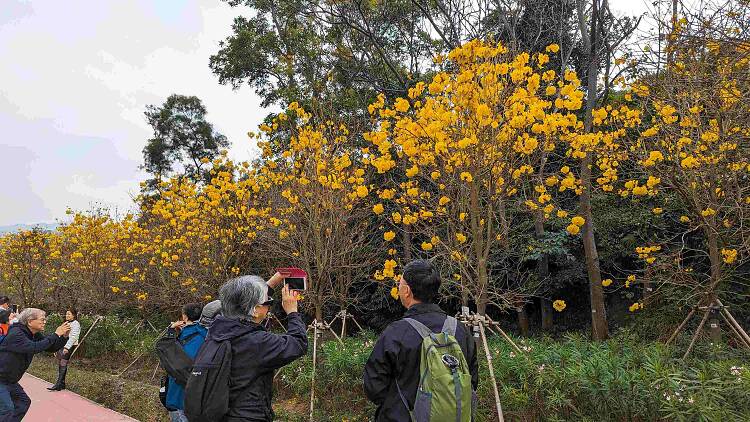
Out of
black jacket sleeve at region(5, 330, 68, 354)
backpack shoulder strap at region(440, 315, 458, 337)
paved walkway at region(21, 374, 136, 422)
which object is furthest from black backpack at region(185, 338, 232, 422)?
paved walkway at region(21, 374, 136, 422)

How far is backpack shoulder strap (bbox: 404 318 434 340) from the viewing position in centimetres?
229

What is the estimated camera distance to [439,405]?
7.16 ft

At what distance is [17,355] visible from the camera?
4340mm

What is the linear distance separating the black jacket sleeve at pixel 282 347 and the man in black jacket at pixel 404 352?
337mm

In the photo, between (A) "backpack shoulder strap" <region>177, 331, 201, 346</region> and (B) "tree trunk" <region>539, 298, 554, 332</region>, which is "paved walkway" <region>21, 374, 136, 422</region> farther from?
(B) "tree trunk" <region>539, 298, 554, 332</region>

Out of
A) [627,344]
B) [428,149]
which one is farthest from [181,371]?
[627,344]

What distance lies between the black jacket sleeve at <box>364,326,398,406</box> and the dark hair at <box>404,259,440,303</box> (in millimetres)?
232

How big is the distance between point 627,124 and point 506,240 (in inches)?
84.0

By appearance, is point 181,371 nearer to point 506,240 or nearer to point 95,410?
point 506,240

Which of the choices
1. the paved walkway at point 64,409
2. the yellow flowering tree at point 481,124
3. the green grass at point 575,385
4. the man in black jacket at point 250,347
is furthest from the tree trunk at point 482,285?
the paved walkway at point 64,409

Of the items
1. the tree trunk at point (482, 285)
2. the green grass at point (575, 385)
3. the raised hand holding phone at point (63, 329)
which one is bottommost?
the green grass at point (575, 385)

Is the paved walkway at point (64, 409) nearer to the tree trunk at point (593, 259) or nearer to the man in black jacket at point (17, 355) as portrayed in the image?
the man in black jacket at point (17, 355)

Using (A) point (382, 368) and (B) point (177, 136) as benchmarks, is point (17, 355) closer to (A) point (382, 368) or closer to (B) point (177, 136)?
(A) point (382, 368)

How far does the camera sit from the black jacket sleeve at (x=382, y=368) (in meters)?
2.30
